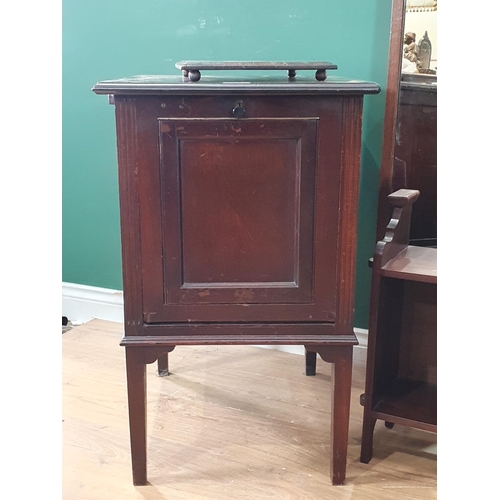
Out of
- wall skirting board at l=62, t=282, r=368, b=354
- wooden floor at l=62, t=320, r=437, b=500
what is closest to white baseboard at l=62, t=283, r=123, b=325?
wall skirting board at l=62, t=282, r=368, b=354

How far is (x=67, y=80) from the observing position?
1.97 metres

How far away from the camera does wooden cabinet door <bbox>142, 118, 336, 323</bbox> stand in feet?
3.59

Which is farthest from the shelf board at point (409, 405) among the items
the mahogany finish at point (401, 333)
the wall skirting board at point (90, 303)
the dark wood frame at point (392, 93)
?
the wall skirting board at point (90, 303)

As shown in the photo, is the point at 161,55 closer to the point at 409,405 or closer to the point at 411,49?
the point at 411,49

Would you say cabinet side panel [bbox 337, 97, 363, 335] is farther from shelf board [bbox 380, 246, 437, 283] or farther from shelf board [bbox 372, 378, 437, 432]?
shelf board [bbox 372, 378, 437, 432]

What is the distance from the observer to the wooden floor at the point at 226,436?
50.0 inches

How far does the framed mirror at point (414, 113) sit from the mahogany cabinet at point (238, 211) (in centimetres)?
33

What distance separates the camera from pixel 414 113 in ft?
4.63

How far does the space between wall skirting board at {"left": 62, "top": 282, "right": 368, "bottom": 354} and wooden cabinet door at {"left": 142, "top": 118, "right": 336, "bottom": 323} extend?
38.1 inches

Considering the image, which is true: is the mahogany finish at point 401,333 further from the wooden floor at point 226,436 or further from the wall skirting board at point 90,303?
the wall skirting board at point 90,303

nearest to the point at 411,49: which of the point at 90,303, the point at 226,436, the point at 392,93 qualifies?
the point at 392,93
